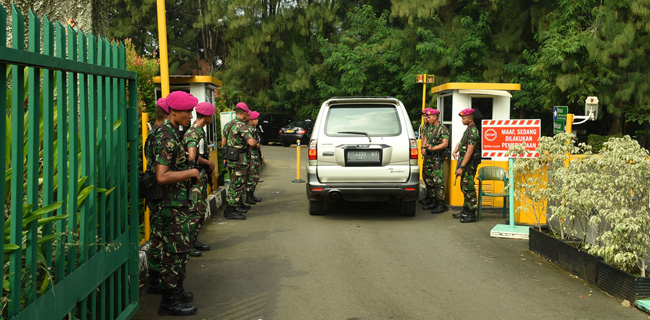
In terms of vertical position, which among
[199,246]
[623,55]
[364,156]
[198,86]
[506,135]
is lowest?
[199,246]

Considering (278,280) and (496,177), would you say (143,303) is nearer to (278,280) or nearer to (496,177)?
(278,280)

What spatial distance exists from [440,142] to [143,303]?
6.46 metres

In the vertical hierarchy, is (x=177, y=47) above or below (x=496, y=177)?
above

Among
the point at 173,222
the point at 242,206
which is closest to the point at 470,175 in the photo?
the point at 242,206

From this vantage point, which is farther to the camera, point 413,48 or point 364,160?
point 413,48

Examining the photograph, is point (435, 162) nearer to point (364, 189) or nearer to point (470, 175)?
point (470, 175)

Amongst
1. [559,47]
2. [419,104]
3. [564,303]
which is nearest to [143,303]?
[564,303]

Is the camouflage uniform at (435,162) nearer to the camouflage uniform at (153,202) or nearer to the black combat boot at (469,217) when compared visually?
the black combat boot at (469,217)

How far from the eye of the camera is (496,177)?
33.2 feet

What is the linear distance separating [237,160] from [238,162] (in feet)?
0.12

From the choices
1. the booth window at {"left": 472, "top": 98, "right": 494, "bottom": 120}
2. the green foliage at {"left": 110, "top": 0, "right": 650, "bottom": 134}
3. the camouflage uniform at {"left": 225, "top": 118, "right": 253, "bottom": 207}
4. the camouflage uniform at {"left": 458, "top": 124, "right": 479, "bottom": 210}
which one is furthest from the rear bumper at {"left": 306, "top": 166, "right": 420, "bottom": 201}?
the green foliage at {"left": 110, "top": 0, "right": 650, "bottom": 134}

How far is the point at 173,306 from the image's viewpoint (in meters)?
5.32

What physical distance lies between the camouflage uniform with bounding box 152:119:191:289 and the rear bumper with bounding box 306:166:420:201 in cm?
445

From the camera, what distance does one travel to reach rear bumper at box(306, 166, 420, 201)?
954 cm
